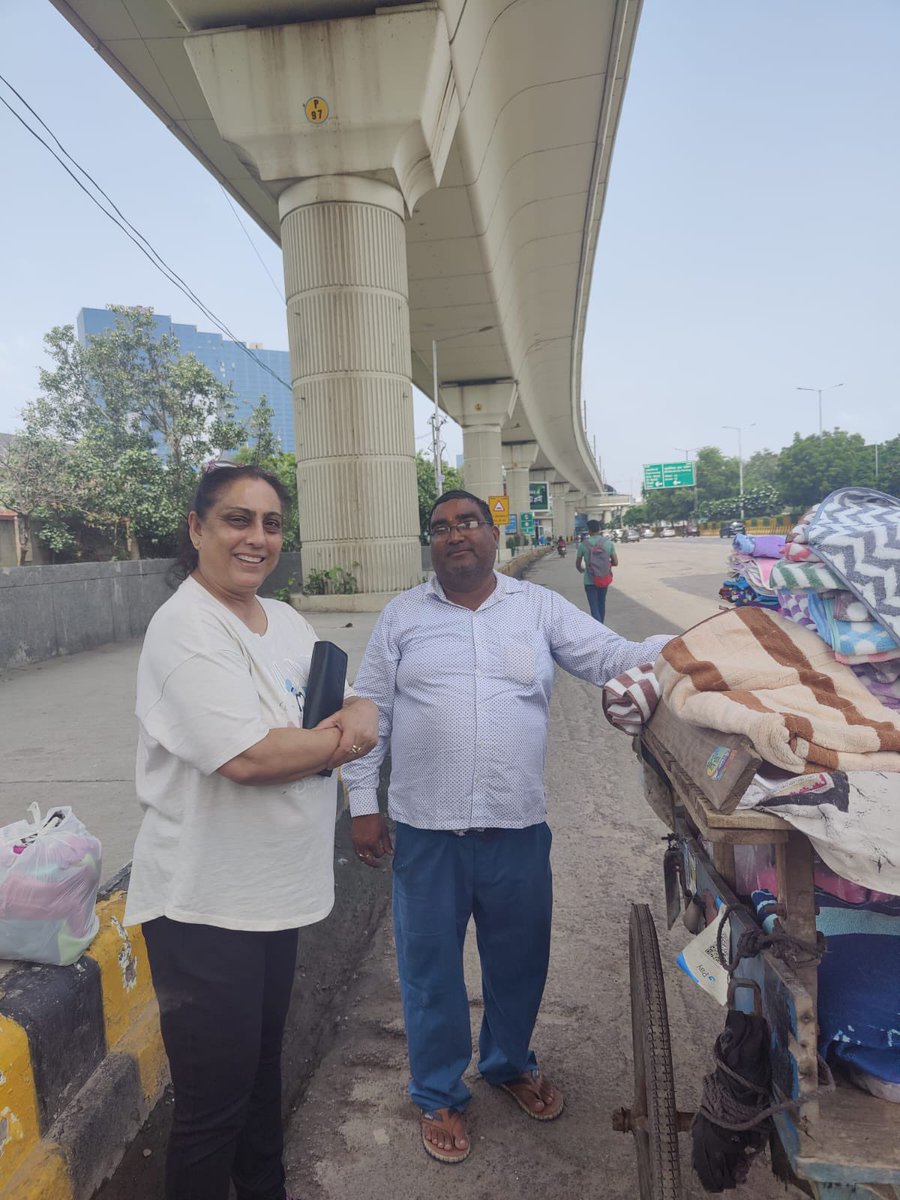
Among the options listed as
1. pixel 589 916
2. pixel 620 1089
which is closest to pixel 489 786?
pixel 620 1089

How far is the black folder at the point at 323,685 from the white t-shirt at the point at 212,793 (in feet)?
0.18

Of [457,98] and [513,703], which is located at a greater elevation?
[457,98]

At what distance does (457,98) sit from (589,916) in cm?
1200

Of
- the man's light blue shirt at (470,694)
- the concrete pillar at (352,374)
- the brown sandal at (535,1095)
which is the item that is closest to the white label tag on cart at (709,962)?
the man's light blue shirt at (470,694)

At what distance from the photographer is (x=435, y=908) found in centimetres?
242

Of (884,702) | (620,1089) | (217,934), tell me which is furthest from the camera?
(620,1089)

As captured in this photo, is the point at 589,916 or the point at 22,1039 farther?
the point at 589,916

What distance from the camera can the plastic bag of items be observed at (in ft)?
7.00

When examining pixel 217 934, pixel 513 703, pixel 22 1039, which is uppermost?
pixel 513 703

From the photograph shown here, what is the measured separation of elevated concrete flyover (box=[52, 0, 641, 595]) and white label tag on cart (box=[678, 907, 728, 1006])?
1158 centimetres

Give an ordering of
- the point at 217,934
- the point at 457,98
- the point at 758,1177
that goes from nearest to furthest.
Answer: the point at 217,934 < the point at 758,1177 < the point at 457,98

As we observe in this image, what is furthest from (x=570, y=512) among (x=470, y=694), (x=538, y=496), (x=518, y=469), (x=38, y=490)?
(x=470, y=694)

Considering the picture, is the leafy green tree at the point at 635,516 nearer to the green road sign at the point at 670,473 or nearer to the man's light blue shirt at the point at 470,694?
the green road sign at the point at 670,473

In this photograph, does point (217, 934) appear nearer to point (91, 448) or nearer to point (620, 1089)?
point (620, 1089)
